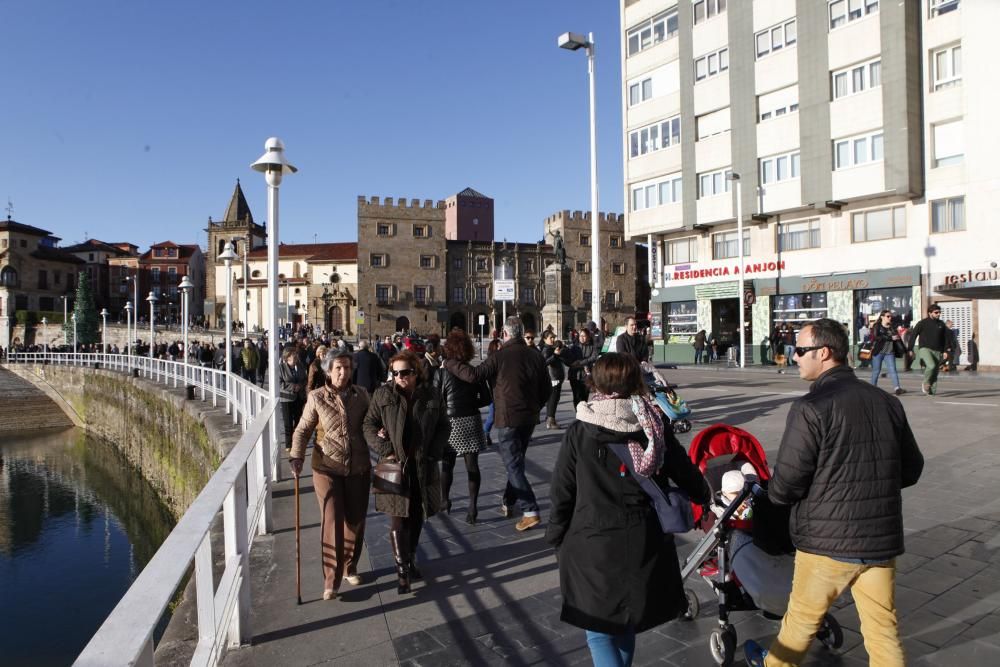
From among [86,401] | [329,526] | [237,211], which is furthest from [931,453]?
[237,211]

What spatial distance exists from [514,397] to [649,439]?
11.3ft

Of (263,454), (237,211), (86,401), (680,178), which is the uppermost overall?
(237,211)

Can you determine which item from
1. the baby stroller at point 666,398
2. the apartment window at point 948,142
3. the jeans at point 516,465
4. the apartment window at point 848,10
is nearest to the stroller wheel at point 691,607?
the jeans at point 516,465

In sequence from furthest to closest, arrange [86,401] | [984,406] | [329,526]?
A: [86,401], [984,406], [329,526]

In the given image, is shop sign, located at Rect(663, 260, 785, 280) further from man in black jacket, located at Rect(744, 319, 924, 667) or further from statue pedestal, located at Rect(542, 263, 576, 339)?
man in black jacket, located at Rect(744, 319, 924, 667)

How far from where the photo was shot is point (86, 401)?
34.8 meters

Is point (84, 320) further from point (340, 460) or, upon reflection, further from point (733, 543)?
point (733, 543)

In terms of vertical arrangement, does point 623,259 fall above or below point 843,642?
above

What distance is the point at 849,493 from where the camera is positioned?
9.17 ft

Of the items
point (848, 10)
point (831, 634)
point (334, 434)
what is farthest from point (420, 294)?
point (831, 634)

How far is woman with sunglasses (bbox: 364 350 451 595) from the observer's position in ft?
14.8

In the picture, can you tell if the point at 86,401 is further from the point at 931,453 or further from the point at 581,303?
A: the point at 581,303

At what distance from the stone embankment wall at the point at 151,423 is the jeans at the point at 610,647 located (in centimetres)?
843

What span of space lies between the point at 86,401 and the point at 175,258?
5745cm
